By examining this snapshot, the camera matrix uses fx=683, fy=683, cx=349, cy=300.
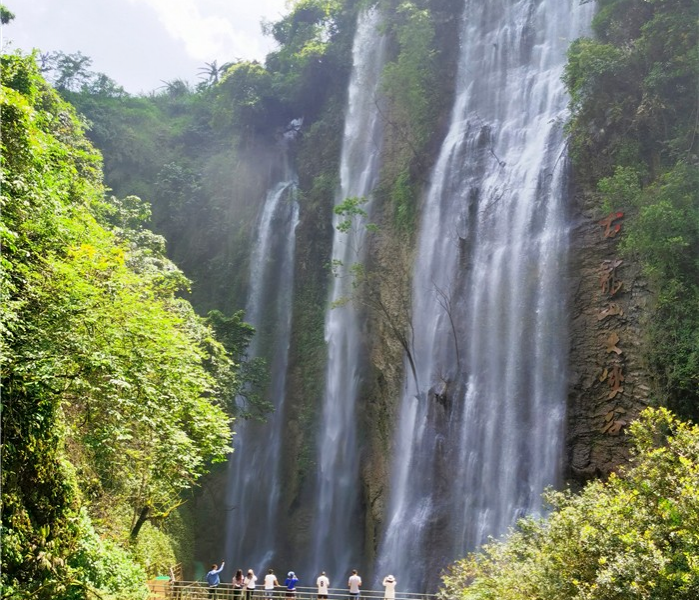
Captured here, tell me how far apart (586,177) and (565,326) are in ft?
13.6

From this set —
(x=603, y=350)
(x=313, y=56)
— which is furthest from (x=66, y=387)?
(x=313, y=56)

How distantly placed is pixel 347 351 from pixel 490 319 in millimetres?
8328

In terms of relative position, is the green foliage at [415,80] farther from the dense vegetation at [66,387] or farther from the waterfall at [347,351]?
the dense vegetation at [66,387]

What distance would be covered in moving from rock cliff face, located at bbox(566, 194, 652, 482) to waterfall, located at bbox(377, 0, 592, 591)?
46 cm

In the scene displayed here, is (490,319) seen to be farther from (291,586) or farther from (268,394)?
(268,394)

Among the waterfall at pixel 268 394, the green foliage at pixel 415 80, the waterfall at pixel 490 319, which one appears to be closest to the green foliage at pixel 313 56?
the waterfall at pixel 268 394

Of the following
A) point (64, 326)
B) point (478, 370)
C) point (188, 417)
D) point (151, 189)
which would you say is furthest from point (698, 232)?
point (151, 189)

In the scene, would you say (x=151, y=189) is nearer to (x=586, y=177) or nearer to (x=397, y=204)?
(x=397, y=204)

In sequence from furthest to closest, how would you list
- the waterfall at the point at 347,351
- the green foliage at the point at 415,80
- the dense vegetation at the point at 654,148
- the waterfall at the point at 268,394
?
the waterfall at the point at 268,394, the green foliage at the point at 415,80, the waterfall at the point at 347,351, the dense vegetation at the point at 654,148

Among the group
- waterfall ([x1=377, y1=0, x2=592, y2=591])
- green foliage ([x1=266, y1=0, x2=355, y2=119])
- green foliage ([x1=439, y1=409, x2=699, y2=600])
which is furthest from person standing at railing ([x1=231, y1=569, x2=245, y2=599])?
green foliage ([x1=266, y1=0, x2=355, y2=119])

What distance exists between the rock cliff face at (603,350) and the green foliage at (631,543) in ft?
17.6

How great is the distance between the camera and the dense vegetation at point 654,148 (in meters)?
14.3

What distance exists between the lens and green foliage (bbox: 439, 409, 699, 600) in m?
6.73

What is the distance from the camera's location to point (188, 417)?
1437cm
